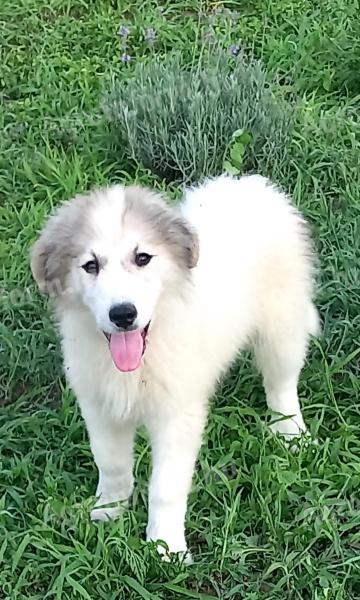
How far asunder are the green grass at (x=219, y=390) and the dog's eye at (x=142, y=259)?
0.93 m

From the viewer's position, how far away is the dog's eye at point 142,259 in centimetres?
293

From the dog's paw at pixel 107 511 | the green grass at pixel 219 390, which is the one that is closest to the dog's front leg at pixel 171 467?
the green grass at pixel 219 390

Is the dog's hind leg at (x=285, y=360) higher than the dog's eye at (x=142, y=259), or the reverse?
the dog's eye at (x=142, y=259)

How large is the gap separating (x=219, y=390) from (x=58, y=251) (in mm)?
1243

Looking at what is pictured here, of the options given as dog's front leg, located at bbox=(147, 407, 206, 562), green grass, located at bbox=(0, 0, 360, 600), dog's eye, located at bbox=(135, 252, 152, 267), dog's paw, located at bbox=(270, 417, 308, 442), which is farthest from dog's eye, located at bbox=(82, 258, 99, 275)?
dog's paw, located at bbox=(270, 417, 308, 442)

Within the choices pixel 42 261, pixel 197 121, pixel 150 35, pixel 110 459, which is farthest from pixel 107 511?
pixel 150 35

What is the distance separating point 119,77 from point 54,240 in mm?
3086

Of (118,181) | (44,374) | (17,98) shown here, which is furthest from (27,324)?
(17,98)

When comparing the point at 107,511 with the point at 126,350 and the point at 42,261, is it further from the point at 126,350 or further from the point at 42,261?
the point at 42,261

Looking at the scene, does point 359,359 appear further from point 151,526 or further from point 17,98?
point 17,98

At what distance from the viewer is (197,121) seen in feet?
16.9

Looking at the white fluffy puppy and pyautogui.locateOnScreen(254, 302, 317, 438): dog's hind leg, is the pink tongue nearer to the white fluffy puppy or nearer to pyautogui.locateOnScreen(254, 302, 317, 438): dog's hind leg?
the white fluffy puppy

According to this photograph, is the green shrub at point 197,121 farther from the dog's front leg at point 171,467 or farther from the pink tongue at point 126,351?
the pink tongue at point 126,351

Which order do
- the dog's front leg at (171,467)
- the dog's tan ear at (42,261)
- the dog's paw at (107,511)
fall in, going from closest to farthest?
1. the dog's tan ear at (42,261)
2. the dog's front leg at (171,467)
3. the dog's paw at (107,511)
